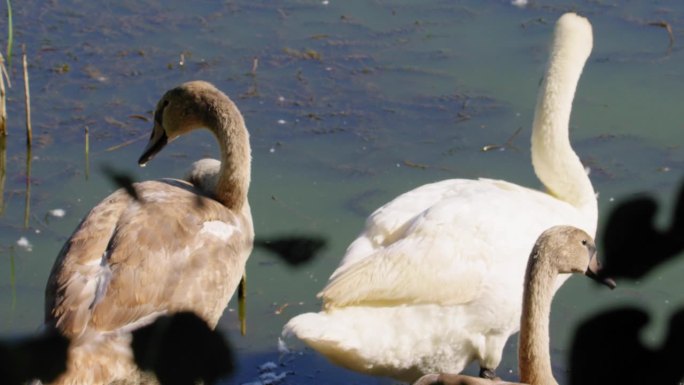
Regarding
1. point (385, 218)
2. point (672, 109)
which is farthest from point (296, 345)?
point (672, 109)

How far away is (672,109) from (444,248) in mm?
2772

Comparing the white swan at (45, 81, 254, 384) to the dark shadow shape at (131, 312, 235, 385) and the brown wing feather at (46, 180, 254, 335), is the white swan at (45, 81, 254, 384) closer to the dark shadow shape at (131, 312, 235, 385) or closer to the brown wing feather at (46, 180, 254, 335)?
the brown wing feather at (46, 180, 254, 335)

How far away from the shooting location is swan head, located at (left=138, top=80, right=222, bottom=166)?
15.6 feet

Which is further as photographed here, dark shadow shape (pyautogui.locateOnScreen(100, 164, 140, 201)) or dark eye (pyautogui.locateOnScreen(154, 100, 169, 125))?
dark eye (pyautogui.locateOnScreen(154, 100, 169, 125))

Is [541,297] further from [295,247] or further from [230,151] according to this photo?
[295,247]

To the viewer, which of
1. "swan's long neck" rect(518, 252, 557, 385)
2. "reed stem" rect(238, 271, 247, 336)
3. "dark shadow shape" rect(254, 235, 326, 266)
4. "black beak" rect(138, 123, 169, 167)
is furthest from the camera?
"black beak" rect(138, 123, 169, 167)

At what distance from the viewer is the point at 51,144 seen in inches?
238

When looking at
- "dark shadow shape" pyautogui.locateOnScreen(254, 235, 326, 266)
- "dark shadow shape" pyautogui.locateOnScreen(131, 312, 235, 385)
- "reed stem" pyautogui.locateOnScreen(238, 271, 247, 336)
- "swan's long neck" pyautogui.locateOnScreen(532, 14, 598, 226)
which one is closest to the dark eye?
"reed stem" pyautogui.locateOnScreen(238, 271, 247, 336)

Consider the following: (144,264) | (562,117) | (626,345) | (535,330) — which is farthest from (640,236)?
(562,117)

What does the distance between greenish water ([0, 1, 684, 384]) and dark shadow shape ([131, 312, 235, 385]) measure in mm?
3920

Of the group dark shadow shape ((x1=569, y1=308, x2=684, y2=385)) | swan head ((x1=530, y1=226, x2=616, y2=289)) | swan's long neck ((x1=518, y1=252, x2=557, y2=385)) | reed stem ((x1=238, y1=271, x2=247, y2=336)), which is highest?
dark shadow shape ((x1=569, y1=308, x2=684, y2=385))

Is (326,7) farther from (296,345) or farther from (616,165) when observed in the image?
(296,345)

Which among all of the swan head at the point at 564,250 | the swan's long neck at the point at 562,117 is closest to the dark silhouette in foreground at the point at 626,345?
the swan head at the point at 564,250

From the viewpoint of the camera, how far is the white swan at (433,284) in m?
3.79
